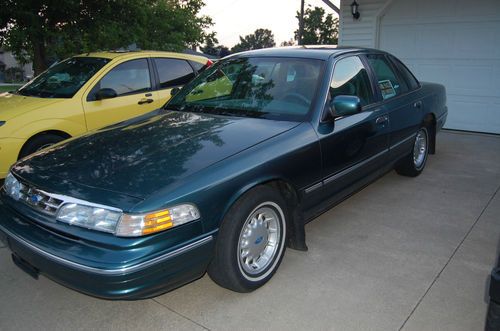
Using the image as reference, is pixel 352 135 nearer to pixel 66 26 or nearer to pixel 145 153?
pixel 145 153

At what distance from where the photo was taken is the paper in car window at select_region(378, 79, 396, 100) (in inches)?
177

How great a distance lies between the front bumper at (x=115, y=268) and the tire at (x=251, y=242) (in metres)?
0.14

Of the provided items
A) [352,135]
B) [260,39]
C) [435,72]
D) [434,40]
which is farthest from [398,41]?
[260,39]

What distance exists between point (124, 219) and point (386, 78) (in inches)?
135

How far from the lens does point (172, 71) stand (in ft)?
21.3

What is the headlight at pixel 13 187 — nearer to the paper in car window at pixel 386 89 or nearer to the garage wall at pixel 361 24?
the paper in car window at pixel 386 89

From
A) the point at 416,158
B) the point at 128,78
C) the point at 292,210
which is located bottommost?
the point at 416,158

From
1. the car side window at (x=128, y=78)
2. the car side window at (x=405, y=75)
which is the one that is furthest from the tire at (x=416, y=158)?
the car side window at (x=128, y=78)

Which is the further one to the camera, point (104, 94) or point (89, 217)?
point (104, 94)

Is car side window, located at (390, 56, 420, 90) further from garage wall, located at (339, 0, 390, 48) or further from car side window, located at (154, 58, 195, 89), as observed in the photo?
garage wall, located at (339, 0, 390, 48)

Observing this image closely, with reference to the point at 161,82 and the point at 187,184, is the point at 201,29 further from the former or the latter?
the point at 187,184

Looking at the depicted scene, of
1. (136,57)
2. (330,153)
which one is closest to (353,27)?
(136,57)

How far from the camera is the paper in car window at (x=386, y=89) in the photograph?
14.7 feet

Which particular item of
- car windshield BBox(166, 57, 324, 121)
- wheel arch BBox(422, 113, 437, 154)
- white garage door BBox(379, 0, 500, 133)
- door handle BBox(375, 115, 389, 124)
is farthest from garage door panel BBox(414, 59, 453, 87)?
car windshield BBox(166, 57, 324, 121)
